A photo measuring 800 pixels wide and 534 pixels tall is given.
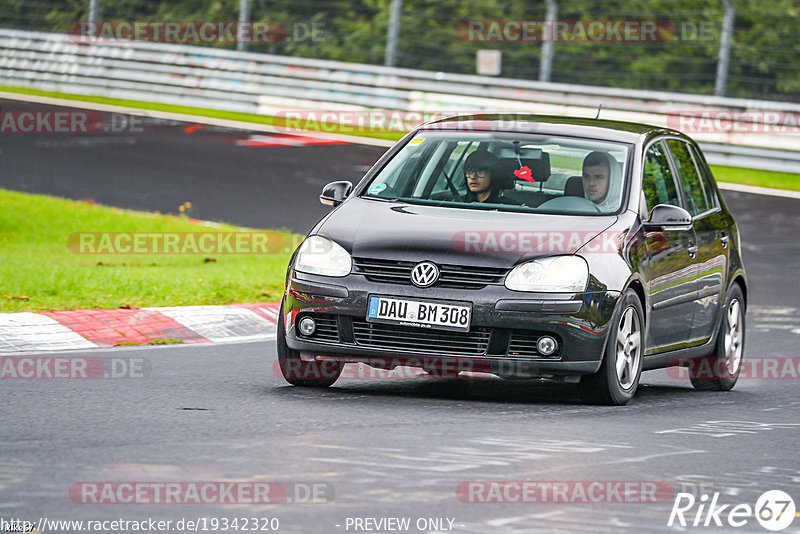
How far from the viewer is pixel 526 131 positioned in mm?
9336

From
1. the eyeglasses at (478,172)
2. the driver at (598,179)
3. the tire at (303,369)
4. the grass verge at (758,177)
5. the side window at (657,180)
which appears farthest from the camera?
the grass verge at (758,177)

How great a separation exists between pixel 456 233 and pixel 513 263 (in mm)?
385

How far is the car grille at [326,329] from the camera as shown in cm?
816

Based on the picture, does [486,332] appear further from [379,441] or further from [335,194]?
[335,194]

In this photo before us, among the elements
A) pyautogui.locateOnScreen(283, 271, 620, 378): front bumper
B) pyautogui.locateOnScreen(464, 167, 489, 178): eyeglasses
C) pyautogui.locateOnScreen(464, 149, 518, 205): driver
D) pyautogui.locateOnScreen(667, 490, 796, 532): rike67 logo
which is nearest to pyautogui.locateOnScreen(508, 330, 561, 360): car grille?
pyautogui.locateOnScreen(283, 271, 620, 378): front bumper

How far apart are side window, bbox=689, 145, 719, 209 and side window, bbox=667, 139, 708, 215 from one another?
3.2 inches

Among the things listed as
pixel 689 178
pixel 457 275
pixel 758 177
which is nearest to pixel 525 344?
pixel 457 275

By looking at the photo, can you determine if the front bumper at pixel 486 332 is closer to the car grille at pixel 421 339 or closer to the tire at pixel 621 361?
the car grille at pixel 421 339

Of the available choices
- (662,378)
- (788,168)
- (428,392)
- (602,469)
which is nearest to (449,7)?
(788,168)

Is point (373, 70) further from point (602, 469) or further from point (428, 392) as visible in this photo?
point (602, 469)

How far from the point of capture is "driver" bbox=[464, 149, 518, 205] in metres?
8.89

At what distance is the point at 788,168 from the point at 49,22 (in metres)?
16.0

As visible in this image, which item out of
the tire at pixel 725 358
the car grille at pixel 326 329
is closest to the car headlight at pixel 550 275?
the car grille at pixel 326 329

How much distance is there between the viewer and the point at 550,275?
313 inches
